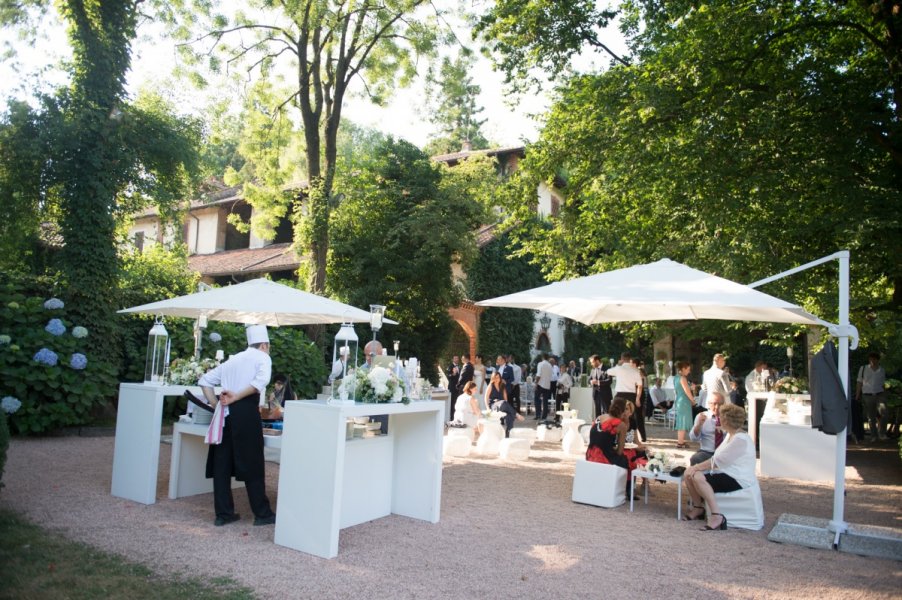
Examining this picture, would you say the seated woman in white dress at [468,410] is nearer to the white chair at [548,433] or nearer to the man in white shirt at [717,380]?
the white chair at [548,433]

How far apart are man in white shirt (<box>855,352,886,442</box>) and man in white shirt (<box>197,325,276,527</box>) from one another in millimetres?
12857

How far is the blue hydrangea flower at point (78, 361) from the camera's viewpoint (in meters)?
10.1

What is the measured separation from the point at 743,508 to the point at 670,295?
2.18 meters

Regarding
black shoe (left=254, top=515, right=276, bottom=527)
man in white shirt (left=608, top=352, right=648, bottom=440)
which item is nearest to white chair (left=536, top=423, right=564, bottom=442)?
man in white shirt (left=608, top=352, right=648, bottom=440)

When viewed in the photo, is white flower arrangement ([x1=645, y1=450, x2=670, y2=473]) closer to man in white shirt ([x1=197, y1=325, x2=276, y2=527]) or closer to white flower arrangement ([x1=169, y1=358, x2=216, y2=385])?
man in white shirt ([x1=197, y1=325, x2=276, y2=527])

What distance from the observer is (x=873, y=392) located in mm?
13969

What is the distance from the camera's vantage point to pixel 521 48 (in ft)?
41.9

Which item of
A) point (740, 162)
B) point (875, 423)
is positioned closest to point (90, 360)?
point (740, 162)

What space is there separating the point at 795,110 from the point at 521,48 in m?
5.08

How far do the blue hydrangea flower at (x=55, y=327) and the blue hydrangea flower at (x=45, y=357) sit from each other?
35cm

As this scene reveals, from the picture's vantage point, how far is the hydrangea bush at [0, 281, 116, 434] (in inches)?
384

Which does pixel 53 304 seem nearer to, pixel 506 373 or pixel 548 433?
pixel 548 433

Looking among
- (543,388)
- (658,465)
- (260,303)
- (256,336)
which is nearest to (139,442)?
(260,303)

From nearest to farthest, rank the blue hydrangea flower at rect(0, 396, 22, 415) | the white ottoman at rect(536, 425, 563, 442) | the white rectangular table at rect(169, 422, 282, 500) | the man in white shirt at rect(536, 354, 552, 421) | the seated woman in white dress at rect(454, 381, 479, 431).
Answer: the white rectangular table at rect(169, 422, 282, 500) → the blue hydrangea flower at rect(0, 396, 22, 415) → the seated woman in white dress at rect(454, 381, 479, 431) → the white ottoman at rect(536, 425, 563, 442) → the man in white shirt at rect(536, 354, 552, 421)
